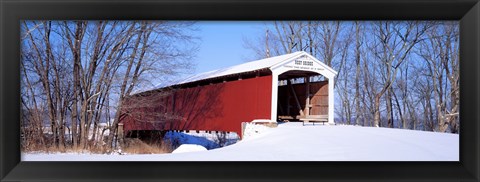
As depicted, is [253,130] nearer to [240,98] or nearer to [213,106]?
[240,98]

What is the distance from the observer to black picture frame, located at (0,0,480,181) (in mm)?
4102

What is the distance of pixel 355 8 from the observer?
411cm

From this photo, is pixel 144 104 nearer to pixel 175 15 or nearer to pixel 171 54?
pixel 171 54

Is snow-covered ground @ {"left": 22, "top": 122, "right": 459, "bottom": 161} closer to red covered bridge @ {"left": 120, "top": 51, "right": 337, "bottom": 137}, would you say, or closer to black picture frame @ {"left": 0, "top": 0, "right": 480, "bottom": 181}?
black picture frame @ {"left": 0, "top": 0, "right": 480, "bottom": 181}

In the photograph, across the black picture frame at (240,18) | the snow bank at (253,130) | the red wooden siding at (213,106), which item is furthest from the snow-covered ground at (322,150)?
the red wooden siding at (213,106)

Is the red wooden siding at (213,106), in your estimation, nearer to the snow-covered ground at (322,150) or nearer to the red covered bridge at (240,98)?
the red covered bridge at (240,98)

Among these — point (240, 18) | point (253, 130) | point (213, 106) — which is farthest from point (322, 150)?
point (213, 106)

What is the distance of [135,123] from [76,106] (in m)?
4.11

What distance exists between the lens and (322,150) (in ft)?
25.7

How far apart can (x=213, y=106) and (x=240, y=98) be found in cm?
113

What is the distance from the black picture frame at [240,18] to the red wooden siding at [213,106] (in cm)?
735

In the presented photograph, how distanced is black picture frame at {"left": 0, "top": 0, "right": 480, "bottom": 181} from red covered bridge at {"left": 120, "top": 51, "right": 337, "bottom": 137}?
23.5 feet

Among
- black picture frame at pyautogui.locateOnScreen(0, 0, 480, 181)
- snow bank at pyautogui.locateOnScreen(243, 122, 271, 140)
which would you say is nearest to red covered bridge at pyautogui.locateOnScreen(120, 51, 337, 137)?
snow bank at pyautogui.locateOnScreen(243, 122, 271, 140)
